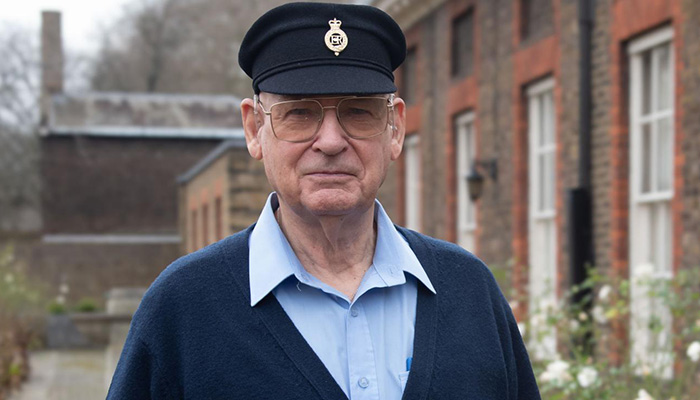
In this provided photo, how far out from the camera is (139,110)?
123ft

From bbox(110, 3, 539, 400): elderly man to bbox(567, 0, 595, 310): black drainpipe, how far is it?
23.9ft

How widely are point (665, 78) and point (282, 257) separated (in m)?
6.99

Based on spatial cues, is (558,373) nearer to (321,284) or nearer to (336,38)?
(321,284)

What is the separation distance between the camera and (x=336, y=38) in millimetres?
2156

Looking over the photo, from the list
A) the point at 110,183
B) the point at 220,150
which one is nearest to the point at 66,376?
the point at 220,150

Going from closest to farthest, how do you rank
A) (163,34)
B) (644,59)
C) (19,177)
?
(644,59) < (19,177) < (163,34)

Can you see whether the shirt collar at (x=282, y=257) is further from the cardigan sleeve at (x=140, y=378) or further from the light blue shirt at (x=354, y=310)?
the cardigan sleeve at (x=140, y=378)

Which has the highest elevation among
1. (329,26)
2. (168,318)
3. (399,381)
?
(329,26)

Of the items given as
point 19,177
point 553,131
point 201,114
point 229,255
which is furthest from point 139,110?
point 229,255

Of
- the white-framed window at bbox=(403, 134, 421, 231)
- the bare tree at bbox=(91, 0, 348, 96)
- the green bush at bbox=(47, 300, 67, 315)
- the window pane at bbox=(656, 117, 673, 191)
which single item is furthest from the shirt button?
the bare tree at bbox=(91, 0, 348, 96)

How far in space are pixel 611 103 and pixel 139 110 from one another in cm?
3019

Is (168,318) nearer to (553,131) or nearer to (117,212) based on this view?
(553,131)

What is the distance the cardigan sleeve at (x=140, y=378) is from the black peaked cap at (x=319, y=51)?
61 cm

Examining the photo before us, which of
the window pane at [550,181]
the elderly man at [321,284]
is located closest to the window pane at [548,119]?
the window pane at [550,181]
